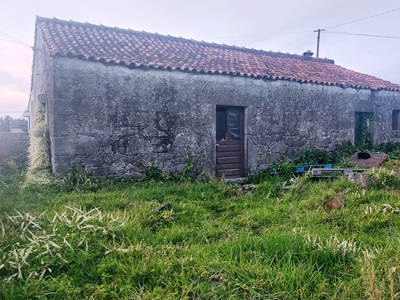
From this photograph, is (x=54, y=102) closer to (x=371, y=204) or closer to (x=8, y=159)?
(x=8, y=159)

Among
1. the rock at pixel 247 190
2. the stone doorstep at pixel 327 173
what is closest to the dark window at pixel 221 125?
the rock at pixel 247 190

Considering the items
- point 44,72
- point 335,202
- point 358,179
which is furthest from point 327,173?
point 44,72

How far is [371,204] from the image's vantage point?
161 inches

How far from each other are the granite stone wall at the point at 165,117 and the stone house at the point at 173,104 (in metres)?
0.02

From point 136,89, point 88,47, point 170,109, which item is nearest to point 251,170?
point 170,109

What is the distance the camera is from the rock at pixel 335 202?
14.0ft

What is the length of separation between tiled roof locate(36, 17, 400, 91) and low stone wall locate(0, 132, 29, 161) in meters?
3.25

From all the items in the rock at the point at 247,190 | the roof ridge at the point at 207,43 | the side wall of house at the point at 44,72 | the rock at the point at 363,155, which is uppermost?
the roof ridge at the point at 207,43

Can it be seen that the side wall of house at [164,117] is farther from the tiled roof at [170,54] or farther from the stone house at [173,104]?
the tiled roof at [170,54]

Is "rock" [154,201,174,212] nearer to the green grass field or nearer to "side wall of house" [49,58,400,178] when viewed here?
the green grass field

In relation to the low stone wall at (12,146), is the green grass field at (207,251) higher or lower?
lower

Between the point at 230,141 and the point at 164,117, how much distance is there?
2.07 m

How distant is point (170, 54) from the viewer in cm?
795

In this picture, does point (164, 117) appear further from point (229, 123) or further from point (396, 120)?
point (396, 120)
